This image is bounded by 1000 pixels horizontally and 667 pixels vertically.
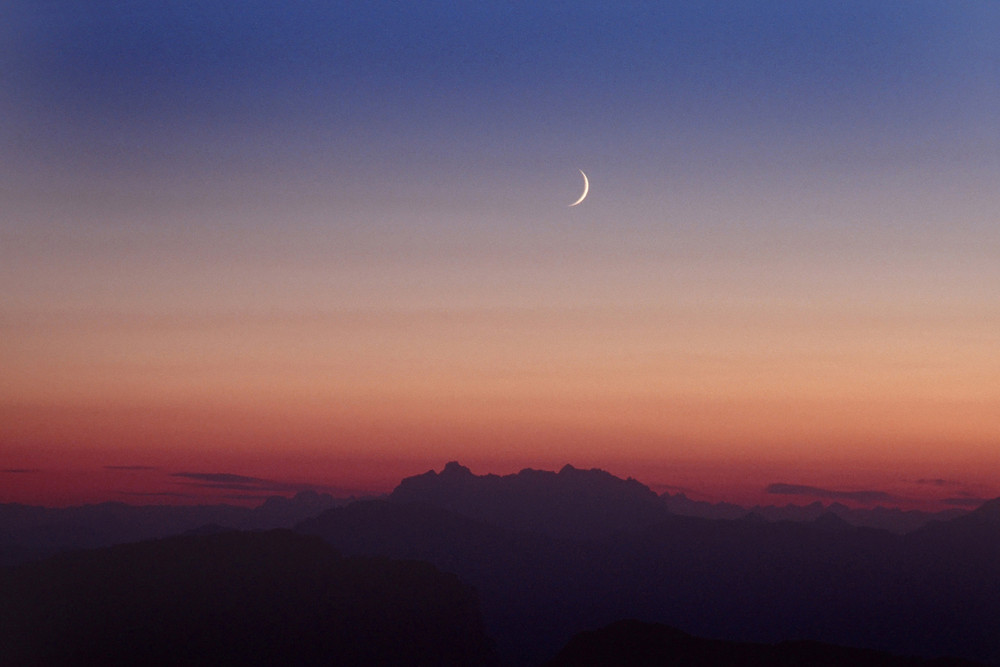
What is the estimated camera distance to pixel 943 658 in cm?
18762

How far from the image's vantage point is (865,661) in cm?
19888

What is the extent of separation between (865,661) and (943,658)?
1603 cm
